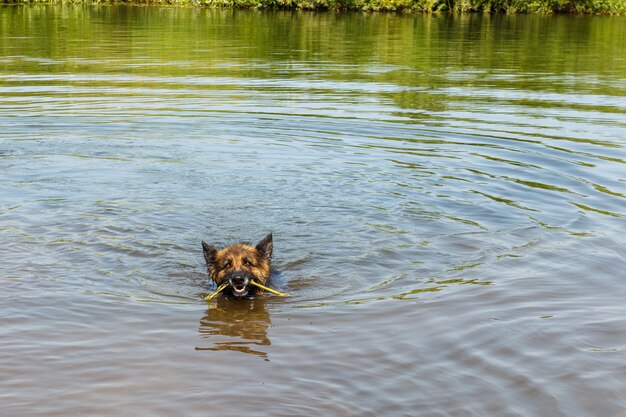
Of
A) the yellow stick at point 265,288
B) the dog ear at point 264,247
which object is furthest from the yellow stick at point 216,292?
the dog ear at point 264,247

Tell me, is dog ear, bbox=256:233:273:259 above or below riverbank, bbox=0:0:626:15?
below

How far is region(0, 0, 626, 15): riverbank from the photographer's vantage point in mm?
65250

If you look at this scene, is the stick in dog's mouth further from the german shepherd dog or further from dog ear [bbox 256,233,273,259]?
dog ear [bbox 256,233,273,259]

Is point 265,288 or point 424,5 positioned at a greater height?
point 424,5

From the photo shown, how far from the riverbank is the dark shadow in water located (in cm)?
5903

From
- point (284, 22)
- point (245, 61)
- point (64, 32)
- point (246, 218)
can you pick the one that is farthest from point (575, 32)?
point (246, 218)

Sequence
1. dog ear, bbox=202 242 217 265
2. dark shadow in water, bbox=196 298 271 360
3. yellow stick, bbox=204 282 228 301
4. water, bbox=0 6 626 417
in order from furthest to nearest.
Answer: dog ear, bbox=202 242 217 265 < yellow stick, bbox=204 282 228 301 < dark shadow in water, bbox=196 298 271 360 < water, bbox=0 6 626 417

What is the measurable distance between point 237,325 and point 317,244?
2795mm

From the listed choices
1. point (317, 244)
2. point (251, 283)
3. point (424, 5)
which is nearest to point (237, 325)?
point (251, 283)

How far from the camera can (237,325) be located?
8.24 m

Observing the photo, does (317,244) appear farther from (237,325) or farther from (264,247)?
(237,325)

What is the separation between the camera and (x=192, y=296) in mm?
9000

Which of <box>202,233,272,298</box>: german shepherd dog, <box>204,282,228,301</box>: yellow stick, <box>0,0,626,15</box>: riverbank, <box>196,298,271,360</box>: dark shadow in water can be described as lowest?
<box>196,298,271,360</box>: dark shadow in water

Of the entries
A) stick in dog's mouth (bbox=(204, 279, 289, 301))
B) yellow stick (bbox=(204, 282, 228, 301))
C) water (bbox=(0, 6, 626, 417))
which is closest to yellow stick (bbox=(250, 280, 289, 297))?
stick in dog's mouth (bbox=(204, 279, 289, 301))
